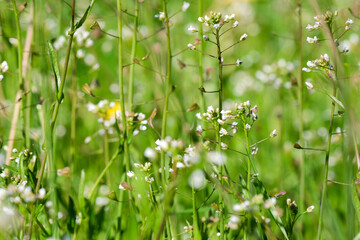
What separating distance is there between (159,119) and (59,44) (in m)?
0.50

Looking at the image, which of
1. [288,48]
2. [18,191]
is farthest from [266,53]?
[18,191]

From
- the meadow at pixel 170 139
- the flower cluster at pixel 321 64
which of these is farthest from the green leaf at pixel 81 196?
the flower cluster at pixel 321 64

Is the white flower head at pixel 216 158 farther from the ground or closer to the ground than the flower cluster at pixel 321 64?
closer to the ground

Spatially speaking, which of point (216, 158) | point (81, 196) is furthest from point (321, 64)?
point (81, 196)

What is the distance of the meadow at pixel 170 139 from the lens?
0.93 metres

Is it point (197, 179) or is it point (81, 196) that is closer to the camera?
point (197, 179)

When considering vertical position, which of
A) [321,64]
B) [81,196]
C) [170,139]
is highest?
[321,64]

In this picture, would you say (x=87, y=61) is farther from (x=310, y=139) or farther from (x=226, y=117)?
(x=226, y=117)

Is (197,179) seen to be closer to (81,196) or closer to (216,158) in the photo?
(216,158)

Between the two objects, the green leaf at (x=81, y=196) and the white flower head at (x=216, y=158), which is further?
the green leaf at (x=81, y=196)

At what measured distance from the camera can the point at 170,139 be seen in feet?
2.89

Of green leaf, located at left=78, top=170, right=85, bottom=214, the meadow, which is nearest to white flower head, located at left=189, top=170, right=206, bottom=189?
the meadow

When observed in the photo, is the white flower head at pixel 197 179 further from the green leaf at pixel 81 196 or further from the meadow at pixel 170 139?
the green leaf at pixel 81 196

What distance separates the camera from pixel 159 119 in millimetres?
1851
